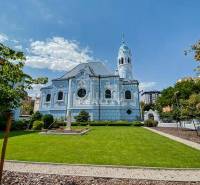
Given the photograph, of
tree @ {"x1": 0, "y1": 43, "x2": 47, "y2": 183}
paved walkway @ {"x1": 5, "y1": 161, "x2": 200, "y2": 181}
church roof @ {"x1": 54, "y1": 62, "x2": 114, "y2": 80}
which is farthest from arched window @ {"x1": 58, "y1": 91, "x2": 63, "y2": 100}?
tree @ {"x1": 0, "y1": 43, "x2": 47, "y2": 183}

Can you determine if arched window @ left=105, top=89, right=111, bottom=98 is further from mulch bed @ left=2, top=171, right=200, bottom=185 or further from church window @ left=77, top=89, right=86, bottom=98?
mulch bed @ left=2, top=171, right=200, bottom=185

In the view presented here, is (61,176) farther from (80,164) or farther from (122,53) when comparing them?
(122,53)

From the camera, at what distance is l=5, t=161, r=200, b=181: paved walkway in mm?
5941

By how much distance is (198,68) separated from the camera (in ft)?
20.4

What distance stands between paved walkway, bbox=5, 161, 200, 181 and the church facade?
3562 centimetres

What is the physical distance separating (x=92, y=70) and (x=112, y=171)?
43406 mm

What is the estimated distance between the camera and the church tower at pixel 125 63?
173 ft

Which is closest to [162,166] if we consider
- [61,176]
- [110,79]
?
[61,176]

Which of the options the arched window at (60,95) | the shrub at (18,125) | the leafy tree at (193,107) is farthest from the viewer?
the arched window at (60,95)

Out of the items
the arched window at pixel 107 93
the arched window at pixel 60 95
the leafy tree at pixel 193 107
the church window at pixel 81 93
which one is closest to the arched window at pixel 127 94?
the arched window at pixel 107 93

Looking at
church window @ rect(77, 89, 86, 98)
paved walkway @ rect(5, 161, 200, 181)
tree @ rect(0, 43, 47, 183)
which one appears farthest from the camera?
church window @ rect(77, 89, 86, 98)

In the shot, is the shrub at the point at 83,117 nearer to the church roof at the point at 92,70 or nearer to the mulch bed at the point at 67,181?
the church roof at the point at 92,70

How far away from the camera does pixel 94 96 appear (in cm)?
4472

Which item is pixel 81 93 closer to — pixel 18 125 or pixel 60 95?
pixel 60 95
